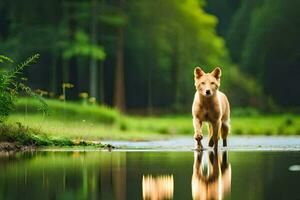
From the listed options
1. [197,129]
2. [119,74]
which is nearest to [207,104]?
[197,129]

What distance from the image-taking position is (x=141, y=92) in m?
45.4

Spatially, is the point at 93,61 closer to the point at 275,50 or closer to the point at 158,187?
the point at 275,50

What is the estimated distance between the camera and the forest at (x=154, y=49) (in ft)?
137

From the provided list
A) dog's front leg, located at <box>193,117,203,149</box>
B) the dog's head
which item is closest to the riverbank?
dog's front leg, located at <box>193,117,203,149</box>

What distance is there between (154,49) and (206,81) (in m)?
26.4

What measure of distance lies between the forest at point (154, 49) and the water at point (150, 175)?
73.6ft

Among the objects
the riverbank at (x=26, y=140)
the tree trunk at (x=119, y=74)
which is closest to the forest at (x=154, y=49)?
the tree trunk at (x=119, y=74)

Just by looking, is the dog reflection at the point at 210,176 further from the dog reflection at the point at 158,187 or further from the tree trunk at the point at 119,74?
the tree trunk at the point at 119,74

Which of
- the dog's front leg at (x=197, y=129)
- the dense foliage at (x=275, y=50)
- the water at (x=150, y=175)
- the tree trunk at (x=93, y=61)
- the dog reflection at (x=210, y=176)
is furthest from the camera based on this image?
the dense foliage at (x=275, y=50)

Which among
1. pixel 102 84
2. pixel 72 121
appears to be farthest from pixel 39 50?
pixel 72 121

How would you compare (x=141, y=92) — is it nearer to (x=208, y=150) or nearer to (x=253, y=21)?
(x=253, y=21)

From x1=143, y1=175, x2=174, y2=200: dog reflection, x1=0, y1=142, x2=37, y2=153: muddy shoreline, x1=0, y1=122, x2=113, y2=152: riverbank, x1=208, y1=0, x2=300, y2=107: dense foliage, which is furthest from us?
x1=208, y1=0, x2=300, y2=107: dense foliage

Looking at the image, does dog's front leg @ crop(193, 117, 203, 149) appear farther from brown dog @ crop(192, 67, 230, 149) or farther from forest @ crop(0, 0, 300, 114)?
forest @ crop(0, 0, 300, 114)

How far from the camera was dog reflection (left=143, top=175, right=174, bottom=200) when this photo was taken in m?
10.9
